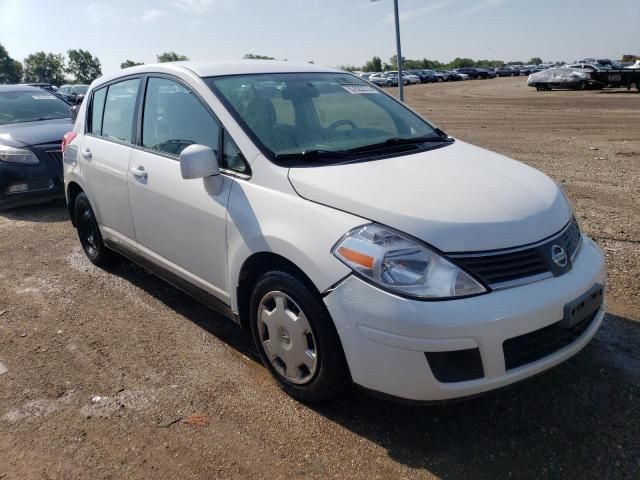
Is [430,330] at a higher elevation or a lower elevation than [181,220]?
lower

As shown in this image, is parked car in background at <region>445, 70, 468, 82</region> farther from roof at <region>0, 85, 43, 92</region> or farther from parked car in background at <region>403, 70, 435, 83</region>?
roof at <region>0, 85, 43, 92</region>

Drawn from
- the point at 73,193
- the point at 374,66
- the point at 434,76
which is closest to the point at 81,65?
the point at 374,66

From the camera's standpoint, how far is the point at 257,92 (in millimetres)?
3352

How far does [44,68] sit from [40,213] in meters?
121

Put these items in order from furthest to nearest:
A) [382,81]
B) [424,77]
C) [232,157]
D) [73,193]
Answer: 1. [424,77]
2. [382,81]
3. [73,193]
4. [232,157]

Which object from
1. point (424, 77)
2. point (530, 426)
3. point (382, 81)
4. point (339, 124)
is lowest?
point (530, 426)

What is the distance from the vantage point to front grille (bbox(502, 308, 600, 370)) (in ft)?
7.57

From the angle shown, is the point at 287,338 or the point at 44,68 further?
the point at 44,68

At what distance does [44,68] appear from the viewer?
111 m

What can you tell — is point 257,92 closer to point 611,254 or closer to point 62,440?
point 62,440

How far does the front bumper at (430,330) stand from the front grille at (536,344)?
0.03 m

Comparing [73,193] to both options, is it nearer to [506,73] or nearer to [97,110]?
[97,110]

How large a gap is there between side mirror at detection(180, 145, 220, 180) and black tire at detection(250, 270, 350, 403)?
2.16 ft

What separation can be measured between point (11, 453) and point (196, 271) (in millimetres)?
1350
